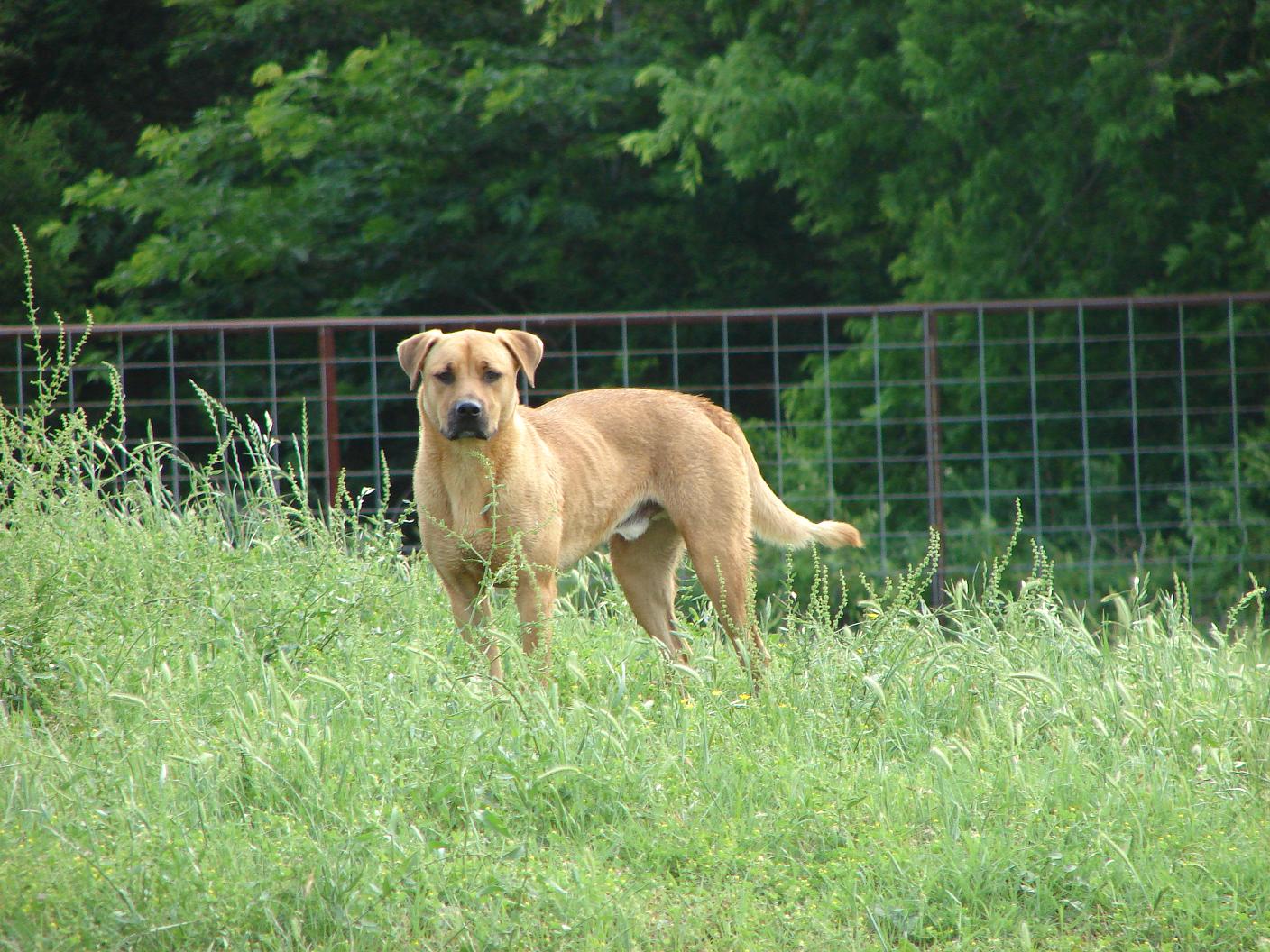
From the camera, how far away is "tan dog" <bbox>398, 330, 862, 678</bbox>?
458cm

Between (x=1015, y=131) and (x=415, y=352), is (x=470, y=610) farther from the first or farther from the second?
(x=1015, y=131)

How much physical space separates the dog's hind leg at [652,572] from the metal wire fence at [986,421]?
2807mm

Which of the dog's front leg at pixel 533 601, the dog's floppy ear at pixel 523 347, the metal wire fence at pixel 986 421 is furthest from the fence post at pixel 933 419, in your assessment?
the dog's front leg at pixel 533 601

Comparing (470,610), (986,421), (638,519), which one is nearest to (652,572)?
(638,519)

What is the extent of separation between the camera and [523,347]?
4965 mm

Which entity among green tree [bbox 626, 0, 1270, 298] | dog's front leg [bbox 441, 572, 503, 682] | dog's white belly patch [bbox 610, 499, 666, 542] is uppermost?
green tree [bbox 626, 0, 1270, 298]

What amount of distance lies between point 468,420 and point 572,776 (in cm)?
144

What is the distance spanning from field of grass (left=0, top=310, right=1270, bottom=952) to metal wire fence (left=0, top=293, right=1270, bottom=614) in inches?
144

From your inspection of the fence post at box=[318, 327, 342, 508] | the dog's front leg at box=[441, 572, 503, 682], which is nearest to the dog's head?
the dog's front leg at box=[441, 572, 503, 682]

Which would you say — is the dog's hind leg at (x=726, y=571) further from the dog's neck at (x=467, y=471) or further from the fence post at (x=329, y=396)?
the fence post at (x=329, y=396)

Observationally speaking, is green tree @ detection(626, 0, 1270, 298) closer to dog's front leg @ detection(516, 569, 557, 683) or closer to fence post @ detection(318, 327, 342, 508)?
fence post @ detection(318, 327, 342, 508)

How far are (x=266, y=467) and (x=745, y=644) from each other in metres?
2.05

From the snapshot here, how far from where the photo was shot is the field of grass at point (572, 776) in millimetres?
3117

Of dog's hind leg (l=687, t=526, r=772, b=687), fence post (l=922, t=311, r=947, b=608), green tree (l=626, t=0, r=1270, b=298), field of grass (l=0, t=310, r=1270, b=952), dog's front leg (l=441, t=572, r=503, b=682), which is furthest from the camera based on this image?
green tree (l=626, t=0, r=1270, b=298)
